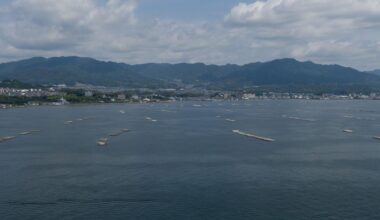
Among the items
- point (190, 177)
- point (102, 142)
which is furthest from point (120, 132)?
point (190, 177)

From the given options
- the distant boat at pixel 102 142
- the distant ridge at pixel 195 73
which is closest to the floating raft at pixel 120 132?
the distant boat at pixel 102 142

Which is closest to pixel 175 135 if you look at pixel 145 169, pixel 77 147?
Answer: pixel 77 147

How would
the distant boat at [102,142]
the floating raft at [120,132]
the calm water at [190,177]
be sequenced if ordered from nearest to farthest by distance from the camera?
the calm water at [190,177], the distant boat at [102,142], the floating raft at [120,132]

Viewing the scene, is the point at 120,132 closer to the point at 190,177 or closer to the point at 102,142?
the point at 102,142

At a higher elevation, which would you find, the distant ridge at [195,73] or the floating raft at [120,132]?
the distant ridge at [195,73]

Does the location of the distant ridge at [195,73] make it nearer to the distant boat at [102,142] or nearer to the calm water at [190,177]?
the distant boat at [102,142]

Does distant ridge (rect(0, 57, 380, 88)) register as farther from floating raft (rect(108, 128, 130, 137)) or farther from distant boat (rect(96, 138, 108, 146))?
distant boat (rect(96, 138, 108, 146))

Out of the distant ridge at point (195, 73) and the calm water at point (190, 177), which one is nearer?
the calm water at point (190, 177)
